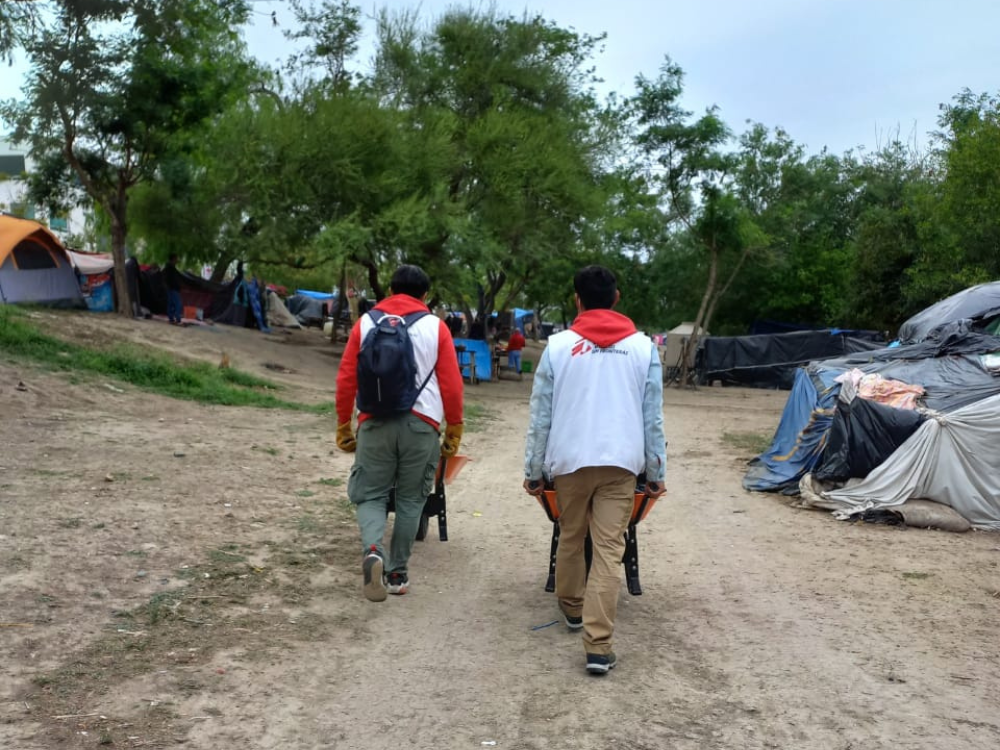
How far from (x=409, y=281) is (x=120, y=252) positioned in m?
20.1

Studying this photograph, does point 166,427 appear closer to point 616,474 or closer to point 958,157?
point 616,474

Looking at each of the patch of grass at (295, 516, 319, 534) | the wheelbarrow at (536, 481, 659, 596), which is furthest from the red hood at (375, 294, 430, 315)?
the patch of grass at (295, 516, 319, 534)

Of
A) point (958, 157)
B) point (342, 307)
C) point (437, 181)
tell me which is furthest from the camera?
point (342, 307)

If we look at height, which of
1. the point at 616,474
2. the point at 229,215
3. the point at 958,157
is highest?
the point at 958,157

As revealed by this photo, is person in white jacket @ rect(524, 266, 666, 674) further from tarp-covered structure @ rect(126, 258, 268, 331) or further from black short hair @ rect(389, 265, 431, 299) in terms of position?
tarp-covered structure @ rect(126, 258, 268, 331)

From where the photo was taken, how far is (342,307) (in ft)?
113

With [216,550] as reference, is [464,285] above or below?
above

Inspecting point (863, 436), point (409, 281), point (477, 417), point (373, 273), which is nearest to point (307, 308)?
point (373, 273)

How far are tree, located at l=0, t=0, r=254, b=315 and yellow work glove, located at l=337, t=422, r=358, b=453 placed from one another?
33.3 feet

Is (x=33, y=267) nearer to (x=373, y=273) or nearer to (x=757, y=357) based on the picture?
(x=373, y=273)

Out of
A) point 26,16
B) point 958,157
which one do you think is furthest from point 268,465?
point 958,157

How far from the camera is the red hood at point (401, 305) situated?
5688mm

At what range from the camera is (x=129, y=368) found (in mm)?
15492

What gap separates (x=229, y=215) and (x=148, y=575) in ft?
76.7
